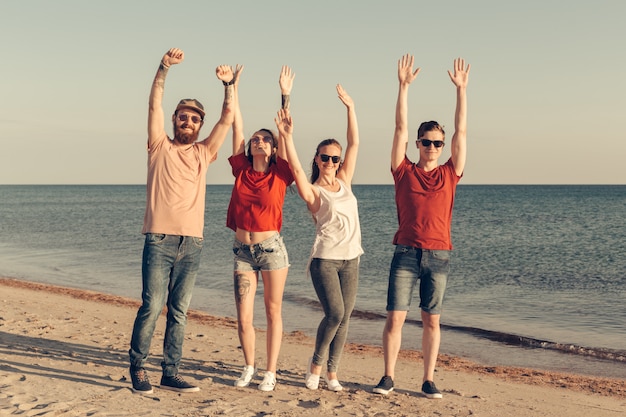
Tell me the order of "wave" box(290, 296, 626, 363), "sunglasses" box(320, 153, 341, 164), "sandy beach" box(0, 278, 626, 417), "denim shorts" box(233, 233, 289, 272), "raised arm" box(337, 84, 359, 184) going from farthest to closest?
"wave" box(290, 296, 626, 363) < "raised arm" box(337, 84, 359, 184) < "sunglasses" box(320, 153, 341, 164) < "denim shorts" box(233, 233, 289, 272) < "sandy beach" box(0, 278, 626, 417)

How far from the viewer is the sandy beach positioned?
490 cm

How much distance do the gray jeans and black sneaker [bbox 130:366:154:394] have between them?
1.39m

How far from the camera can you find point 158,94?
4988 mm

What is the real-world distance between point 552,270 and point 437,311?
61.1 feet

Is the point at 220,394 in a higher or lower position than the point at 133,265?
higher

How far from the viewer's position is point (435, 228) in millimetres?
5168

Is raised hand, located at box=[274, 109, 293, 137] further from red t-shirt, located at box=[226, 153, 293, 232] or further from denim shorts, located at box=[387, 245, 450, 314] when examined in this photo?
denim shorts, located at box=[387, 245, 450, 314]

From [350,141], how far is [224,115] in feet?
3.54

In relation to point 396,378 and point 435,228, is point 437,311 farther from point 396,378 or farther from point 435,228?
point 396,378

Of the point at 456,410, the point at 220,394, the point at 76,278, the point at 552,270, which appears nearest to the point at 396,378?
the point at 456,410

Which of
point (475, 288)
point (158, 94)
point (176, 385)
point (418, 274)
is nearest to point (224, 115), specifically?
point (158, 94)

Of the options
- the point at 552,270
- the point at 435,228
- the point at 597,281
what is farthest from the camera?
the point at 552,270

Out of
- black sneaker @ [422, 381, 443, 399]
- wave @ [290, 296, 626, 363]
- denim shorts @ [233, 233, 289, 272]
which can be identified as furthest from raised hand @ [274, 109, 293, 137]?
wave @ [290, 296, 626, 363]

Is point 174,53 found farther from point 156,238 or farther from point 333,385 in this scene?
point 333,385
